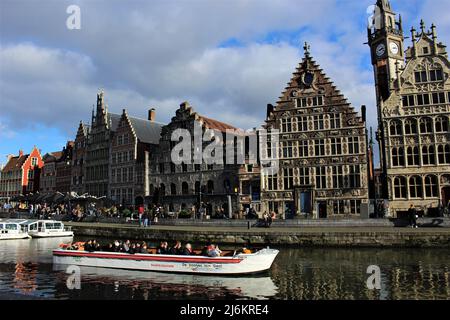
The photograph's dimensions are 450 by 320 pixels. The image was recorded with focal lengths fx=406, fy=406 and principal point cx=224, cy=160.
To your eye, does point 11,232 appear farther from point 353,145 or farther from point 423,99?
point 423,99

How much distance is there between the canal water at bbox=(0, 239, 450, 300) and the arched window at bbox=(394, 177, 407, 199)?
15.0m

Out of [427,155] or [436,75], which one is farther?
[436,75]

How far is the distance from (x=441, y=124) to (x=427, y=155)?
10.7ft

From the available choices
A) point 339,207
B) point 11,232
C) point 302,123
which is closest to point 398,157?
point 339,207

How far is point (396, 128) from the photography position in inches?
1618

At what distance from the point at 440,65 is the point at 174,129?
31.3 meters

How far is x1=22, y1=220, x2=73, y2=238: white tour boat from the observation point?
138 feet

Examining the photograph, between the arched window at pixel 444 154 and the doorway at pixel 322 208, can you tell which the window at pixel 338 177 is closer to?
the doorway at pixel 322 208

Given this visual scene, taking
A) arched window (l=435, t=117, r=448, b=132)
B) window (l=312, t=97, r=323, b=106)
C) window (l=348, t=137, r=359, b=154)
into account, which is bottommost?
window (l=348, t=137, r=359, b=154)

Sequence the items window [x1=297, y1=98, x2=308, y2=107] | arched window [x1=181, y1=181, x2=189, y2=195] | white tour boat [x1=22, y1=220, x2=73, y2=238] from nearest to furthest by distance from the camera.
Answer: white tour boat [x1=22, y1=220, x2=73, y2=238] → window [x1=297, y1=98, x2=308, y2=107] → arched window [x1=181, y1=181, x2=189, y2=195]

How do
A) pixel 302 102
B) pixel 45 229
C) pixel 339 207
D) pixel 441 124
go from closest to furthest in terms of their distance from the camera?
pixel 441 124 < pixel 339 207 < pixel 45 229 < pixel 302 102

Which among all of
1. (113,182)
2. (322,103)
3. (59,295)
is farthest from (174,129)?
(59,295)

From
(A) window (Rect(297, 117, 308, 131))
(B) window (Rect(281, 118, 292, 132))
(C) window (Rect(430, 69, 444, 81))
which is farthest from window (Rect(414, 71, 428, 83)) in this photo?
(B) window (Rect(281, 118, 292, 132))

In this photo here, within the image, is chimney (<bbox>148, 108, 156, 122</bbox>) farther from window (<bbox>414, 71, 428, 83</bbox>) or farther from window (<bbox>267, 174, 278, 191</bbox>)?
window (<bbox>414, 71, 428, 83</bbox>)
